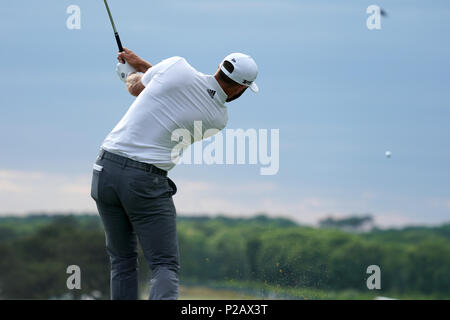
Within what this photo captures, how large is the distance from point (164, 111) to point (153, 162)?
29 centimetres

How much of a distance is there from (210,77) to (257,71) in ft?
0.90

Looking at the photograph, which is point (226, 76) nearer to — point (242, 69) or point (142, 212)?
point (242, 69)

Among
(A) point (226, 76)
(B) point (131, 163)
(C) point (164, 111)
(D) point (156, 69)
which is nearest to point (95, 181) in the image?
(B) point (131, 163)

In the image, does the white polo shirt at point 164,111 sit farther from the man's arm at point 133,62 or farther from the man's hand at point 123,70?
the man's hand at point 123,70

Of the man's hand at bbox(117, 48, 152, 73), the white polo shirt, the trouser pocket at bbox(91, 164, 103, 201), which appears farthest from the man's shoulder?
the trouser pocket at bbox(91, 164, 103, 201)

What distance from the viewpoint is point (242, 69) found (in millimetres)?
3643

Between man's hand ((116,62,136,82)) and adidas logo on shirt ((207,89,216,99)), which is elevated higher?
man's hand ((116,62,136,82))

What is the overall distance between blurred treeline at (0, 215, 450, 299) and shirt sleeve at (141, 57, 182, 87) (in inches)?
375

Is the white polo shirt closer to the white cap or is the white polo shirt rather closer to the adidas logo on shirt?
the adidas logo on shirt

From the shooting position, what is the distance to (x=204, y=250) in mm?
18203

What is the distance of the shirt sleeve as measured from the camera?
12.0 feet
